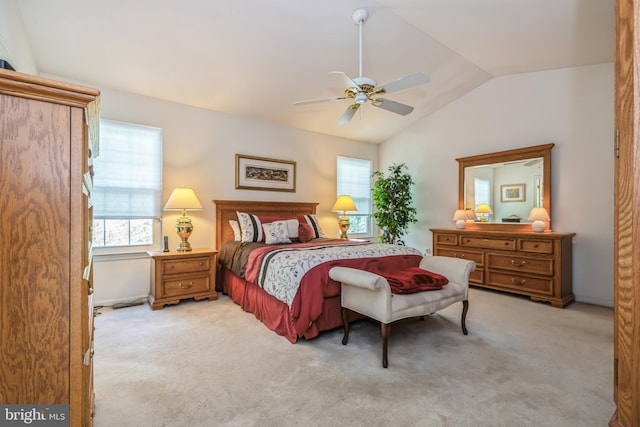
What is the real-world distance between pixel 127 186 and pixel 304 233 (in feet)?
7.47

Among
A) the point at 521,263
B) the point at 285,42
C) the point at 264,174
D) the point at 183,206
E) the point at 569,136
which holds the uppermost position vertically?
the point at 285,42

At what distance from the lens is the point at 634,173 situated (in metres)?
0.67

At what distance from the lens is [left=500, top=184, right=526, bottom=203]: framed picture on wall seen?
438 centimetres

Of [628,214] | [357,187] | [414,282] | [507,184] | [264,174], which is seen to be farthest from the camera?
[357,187]

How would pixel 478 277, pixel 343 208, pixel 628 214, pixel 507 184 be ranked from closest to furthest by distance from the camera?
pixel 628 214
pixel 478 277
pixel 507 184
pixel 343 208

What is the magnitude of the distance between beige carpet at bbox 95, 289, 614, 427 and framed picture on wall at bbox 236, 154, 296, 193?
2.18 meters

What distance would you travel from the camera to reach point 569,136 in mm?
3986

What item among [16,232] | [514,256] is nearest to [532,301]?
[514,256]

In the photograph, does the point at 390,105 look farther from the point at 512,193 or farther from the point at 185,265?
the point at 185,265

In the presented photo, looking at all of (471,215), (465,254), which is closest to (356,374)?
(465,254)

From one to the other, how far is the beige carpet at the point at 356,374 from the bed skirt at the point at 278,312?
0.09 meters

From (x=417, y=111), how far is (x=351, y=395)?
15.7 feet

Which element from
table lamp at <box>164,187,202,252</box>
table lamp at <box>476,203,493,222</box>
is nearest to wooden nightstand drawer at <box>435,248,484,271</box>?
table lamp at <box>476,203,493,222</box>

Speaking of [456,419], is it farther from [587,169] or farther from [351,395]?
[587,169]
